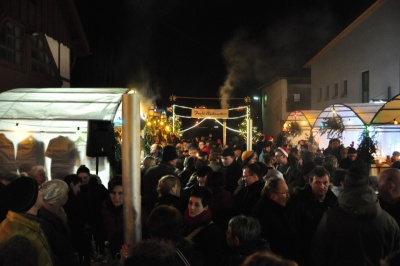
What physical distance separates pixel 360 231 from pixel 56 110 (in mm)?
10327

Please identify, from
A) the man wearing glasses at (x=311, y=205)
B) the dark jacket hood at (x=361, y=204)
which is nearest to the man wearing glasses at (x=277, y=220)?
the man wearing glasses at (x=311, y=205)

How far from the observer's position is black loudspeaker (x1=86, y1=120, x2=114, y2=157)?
33.6ft

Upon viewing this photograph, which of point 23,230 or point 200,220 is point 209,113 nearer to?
point 200,220

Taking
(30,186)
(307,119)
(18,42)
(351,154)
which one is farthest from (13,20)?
(307,119)

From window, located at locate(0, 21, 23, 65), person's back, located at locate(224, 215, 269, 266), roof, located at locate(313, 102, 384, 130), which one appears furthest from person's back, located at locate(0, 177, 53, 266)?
roof, located at locate(313, 102, 384, 130)

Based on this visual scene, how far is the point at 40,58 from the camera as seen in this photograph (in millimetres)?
17484

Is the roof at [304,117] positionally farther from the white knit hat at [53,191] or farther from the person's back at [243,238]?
the person's back at [243,238]

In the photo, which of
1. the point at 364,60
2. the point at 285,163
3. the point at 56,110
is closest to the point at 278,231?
the point at 285,163

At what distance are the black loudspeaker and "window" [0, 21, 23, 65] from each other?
6411mm

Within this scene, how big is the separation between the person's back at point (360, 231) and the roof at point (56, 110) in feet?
28.1

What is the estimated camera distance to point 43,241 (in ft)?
12.1

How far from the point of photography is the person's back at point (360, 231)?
3.94 m

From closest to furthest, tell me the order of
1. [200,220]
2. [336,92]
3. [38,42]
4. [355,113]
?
[200,220] → [38,42] → [355,113] → [336,92]

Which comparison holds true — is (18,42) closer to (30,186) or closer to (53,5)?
(53,5)
